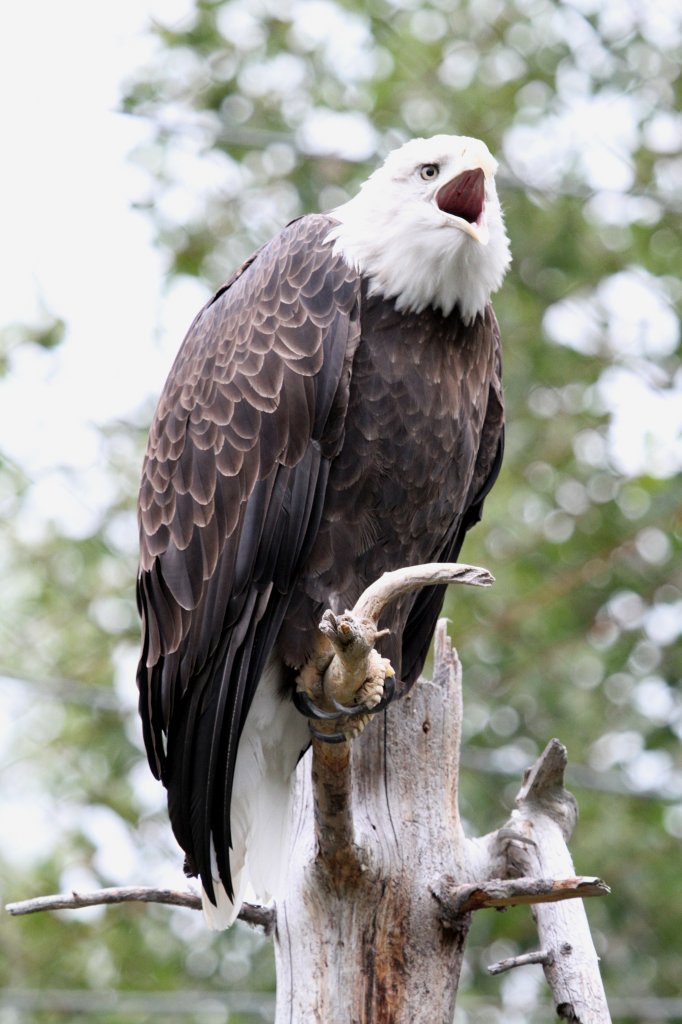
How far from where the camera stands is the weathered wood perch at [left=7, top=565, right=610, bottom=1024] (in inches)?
114

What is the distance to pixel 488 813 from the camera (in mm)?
5469

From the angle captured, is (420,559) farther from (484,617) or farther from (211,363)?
(484,617)

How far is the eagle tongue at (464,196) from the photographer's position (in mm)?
3299

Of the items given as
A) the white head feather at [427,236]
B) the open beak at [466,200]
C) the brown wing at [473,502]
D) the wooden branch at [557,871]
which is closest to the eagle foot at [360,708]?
the wooden branch at [557,871]

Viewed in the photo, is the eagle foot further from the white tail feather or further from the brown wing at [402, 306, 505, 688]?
the brown wing at [402, 306, 505, 688]

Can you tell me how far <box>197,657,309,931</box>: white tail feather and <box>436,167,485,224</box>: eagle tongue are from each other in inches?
46.4

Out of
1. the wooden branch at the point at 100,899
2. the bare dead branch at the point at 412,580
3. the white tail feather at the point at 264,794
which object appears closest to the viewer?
Answer: the bare dead branch at the point at 412,580

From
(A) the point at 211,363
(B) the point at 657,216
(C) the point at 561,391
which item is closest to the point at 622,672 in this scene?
(C) the point at 561,391

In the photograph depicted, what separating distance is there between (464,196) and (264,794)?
4.87 ft

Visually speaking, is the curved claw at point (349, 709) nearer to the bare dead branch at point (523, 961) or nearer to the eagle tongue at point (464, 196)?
the bare dead branch at point (523, 961)

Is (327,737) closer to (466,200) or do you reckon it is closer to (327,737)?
(327,737)

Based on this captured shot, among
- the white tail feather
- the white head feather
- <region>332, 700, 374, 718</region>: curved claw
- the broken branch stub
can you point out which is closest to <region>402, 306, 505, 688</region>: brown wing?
the white head feather

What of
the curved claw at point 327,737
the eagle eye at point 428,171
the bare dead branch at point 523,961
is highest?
the eagle eye at point 428,171

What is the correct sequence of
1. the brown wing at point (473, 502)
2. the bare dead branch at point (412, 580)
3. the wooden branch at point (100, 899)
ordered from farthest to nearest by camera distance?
the brown wing at point (473, 502) < the wooden branch at point (100, 899) < the bare dead branch at point (412, 580)
